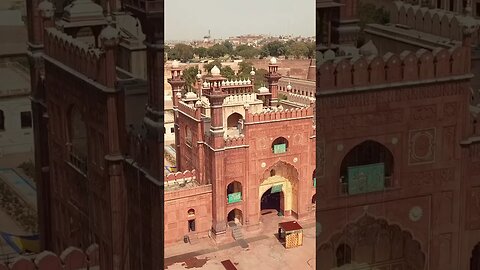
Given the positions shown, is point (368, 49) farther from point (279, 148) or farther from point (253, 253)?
point (253, 253)

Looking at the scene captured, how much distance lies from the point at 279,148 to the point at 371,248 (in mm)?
649

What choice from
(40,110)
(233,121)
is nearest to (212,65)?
(233,121)

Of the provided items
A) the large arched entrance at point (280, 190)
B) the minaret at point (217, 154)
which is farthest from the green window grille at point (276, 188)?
the minaret at point (217, 154)

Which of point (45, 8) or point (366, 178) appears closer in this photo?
point (45, 8)

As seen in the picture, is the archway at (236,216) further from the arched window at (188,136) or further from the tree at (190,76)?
the tree at (190,76)

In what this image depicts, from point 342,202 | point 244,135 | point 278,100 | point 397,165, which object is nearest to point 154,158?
point 244,135

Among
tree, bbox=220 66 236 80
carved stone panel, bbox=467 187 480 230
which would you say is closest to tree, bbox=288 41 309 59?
tree, bbox=220 66 236 80

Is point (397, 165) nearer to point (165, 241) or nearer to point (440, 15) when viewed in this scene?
point (440, 15)

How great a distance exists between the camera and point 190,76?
5.07 feet

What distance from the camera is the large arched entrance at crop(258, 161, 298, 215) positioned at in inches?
64.2

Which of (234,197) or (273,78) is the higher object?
(273,78)

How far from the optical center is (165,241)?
5.25 feet

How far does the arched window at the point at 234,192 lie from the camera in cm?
163

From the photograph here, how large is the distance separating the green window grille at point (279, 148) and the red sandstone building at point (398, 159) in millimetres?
291
